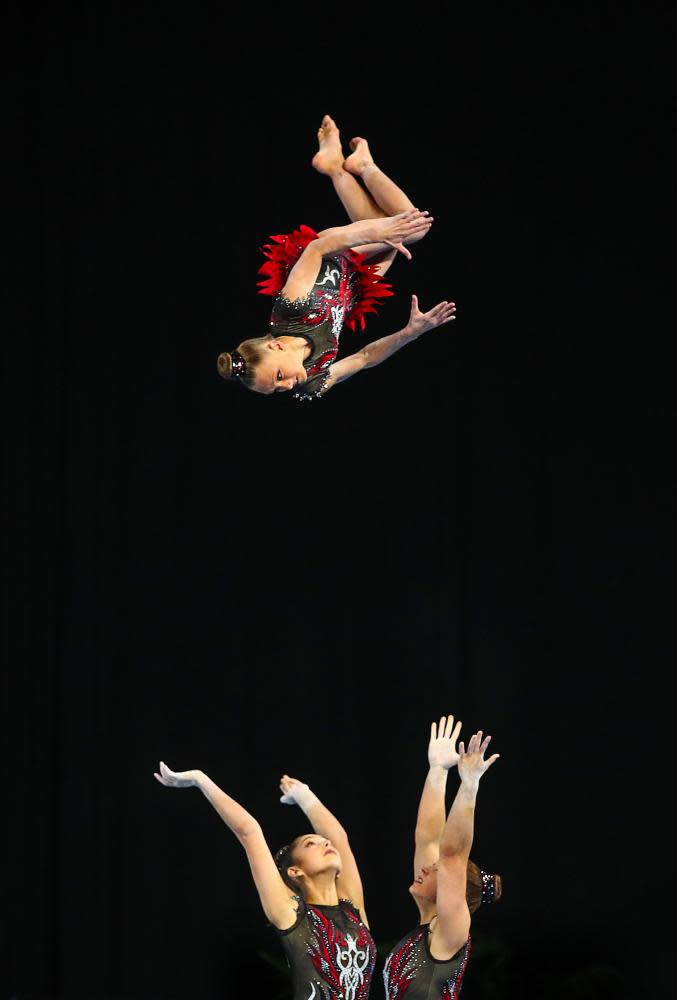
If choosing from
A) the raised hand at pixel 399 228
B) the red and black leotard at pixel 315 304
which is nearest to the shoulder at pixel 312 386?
the red and black leotard at pixel 315 304

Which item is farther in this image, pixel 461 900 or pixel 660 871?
pixel 660 871

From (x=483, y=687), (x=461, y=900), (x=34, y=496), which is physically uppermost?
(x=34, y=496)

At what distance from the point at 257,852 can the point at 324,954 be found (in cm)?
37

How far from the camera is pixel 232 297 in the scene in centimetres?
575

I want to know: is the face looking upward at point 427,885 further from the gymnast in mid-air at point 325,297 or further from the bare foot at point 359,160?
the bare foot at point 359,160

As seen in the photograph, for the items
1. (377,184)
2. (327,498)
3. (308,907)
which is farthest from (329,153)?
(308,907)

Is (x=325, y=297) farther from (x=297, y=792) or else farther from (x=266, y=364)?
(x=297, y=792)

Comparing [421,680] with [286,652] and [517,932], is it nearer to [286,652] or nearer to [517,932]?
[286,652]

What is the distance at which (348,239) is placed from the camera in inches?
156

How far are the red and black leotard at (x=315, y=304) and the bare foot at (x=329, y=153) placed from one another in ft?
1.14

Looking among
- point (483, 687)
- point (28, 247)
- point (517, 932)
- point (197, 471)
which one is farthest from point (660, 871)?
point (28, 247)

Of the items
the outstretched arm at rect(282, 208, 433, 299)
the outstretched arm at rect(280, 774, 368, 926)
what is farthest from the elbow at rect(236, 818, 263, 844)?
the outstretched arm at rect(282, 208, 433, 299)

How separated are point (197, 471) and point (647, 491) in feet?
5.84

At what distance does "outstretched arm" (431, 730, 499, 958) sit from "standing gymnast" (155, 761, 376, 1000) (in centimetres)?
27
